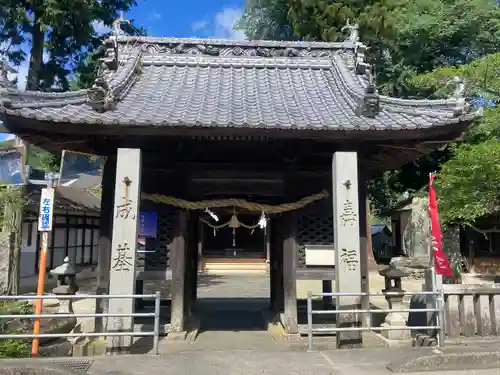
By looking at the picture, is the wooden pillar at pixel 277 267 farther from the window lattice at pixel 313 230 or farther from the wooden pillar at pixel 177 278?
the wooden pillar at pixel 177 278

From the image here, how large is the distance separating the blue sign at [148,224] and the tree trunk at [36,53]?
52.3ft

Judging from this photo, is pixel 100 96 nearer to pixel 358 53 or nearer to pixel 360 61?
pixel 360 61

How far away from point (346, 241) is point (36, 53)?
20.9 meters

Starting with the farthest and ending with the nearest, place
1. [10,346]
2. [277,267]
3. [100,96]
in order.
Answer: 1. [277,267]
2. [100,96]
3. [10,346]

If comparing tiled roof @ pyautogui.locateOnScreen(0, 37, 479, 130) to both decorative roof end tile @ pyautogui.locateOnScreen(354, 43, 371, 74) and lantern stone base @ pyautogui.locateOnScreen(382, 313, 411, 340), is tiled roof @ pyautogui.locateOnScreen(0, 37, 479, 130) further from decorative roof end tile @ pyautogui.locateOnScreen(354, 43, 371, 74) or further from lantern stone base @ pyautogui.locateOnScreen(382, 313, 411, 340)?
lantern stone base @ pyautogui.locateOnScreen(382, 313, 411, 340)

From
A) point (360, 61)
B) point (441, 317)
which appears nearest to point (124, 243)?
point (441, 317)

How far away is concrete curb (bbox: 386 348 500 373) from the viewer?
612 cm

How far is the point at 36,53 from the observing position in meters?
22.2

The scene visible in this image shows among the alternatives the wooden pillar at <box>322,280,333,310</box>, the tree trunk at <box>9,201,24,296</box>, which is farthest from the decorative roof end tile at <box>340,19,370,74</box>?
the tree trunk at <box>9,201,24,296</box>

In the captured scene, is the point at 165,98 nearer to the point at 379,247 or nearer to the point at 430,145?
the point at 430,145

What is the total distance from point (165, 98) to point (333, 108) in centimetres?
355

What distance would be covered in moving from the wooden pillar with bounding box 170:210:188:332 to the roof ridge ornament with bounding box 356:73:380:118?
14.2ft

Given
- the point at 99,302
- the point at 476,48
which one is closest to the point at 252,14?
the point at 476,48

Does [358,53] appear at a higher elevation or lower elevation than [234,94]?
higher
